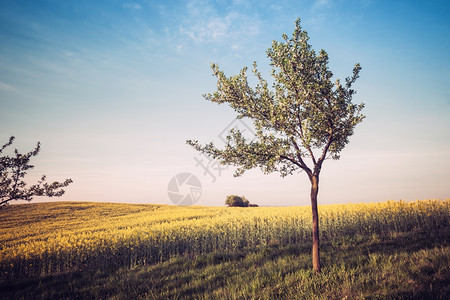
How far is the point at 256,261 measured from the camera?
35.0 feet

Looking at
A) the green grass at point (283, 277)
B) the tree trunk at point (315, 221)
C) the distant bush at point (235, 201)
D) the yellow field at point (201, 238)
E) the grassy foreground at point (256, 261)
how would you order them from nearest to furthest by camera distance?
the green grass at point (283, 277), the grassy foreground at point (256, 261), the tree trunk at point (315, 221), the yellow field at point (201, 238), the distant bush at point (235, 201)

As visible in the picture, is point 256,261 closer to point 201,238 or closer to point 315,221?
point 315,221

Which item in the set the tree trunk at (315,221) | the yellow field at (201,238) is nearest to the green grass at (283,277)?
the tree trunk at (315,221)

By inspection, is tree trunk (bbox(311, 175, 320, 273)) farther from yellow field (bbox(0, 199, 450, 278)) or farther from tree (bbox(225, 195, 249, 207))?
tree (bbox(225, 195, 249, 207))

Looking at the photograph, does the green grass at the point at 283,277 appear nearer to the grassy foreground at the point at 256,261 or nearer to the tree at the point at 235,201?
the grassy foreground at the point at 256,261

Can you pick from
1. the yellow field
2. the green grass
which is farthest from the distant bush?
the green grass

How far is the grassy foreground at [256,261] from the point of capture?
6.74 m

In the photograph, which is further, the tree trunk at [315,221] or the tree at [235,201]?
the tree at [235,201]

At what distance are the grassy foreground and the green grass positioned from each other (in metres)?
0.04

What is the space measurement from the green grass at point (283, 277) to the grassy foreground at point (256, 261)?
0.13 ft

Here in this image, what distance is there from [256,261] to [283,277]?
2.76m

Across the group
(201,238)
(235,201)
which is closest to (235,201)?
(235,201)

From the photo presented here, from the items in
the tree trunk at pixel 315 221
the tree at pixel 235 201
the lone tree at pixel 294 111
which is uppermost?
the lone tree at pixel 294 111

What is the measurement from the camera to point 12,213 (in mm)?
35781
